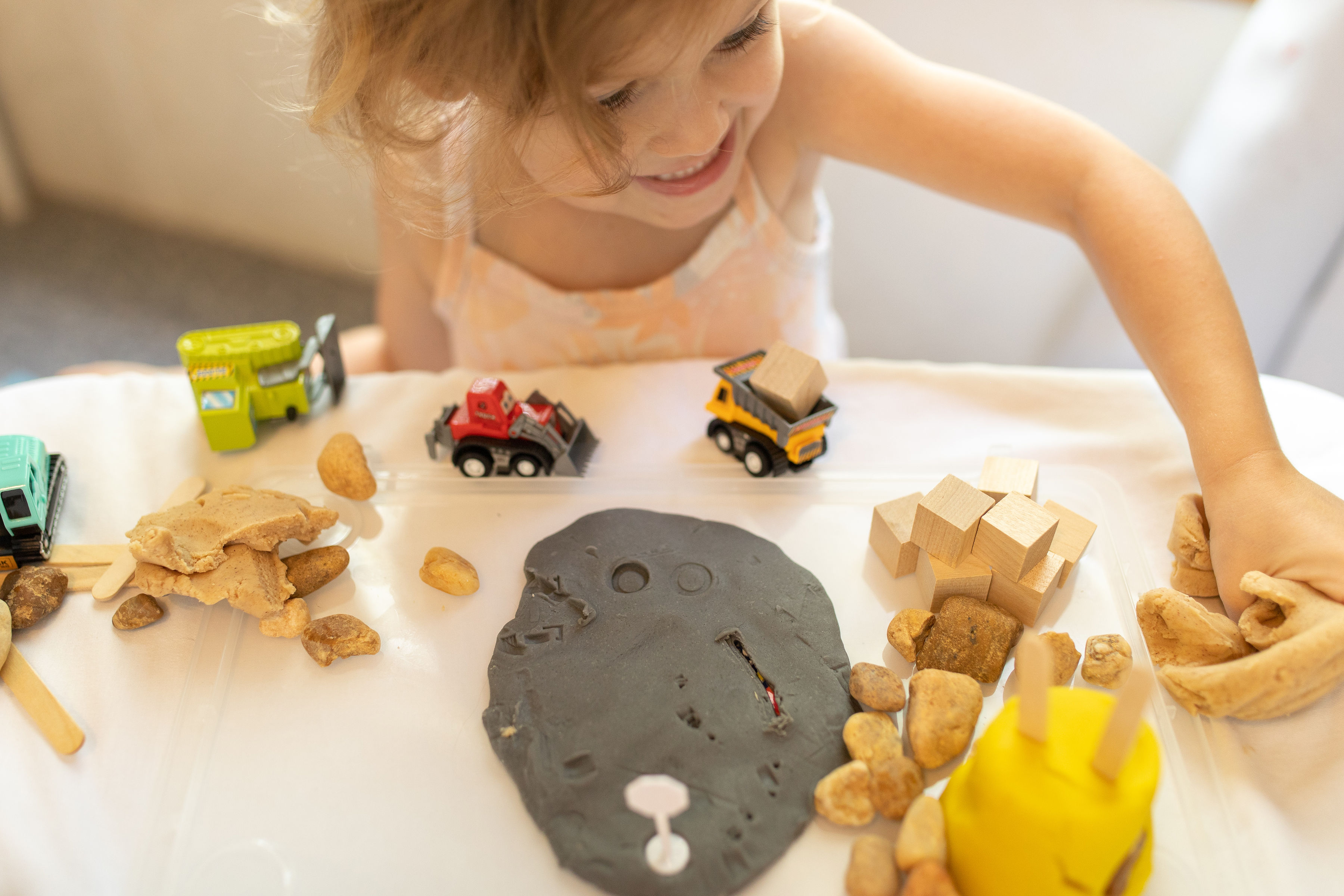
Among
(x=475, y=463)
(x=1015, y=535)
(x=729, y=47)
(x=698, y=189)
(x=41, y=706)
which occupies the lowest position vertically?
(x=41, y=706)

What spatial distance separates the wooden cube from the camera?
2.30ft

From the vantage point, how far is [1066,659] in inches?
22.6

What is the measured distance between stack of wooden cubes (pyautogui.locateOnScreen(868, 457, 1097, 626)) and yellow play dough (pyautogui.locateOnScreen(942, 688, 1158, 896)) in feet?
0.47

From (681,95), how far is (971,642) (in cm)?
41

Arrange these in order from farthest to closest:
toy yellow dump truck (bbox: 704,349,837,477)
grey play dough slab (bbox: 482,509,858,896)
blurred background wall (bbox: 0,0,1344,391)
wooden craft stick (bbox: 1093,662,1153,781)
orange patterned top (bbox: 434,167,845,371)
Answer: blurred background wall (bbox: 0,0,1344,391), orange patterned top (bbox: 434,167,845,371), toy yellow dump truck (bbox: 704,349,837,477), grey play dough slab (bbox: 482,509,858,896), wooden craft stick (bbox: 1093,662,1153,781)

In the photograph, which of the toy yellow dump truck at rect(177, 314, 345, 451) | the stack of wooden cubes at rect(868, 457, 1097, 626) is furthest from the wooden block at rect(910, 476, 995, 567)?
the toy yellow dump truck at rect(177, 314, 345, 451)

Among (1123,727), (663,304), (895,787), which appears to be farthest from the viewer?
(663,304)

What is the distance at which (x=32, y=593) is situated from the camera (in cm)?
63

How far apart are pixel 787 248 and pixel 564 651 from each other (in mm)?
517

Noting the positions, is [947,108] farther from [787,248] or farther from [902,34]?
[902,34]

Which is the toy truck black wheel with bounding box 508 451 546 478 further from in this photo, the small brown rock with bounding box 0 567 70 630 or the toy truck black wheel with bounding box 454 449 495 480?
the small brown rock with bounding box 0 567 70 630

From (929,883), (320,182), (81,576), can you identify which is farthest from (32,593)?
(320,182)

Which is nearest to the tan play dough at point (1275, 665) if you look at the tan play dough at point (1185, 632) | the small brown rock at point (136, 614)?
the tan play dough at point (1185, 632)

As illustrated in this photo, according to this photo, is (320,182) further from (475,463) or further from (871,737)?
(871,737)
